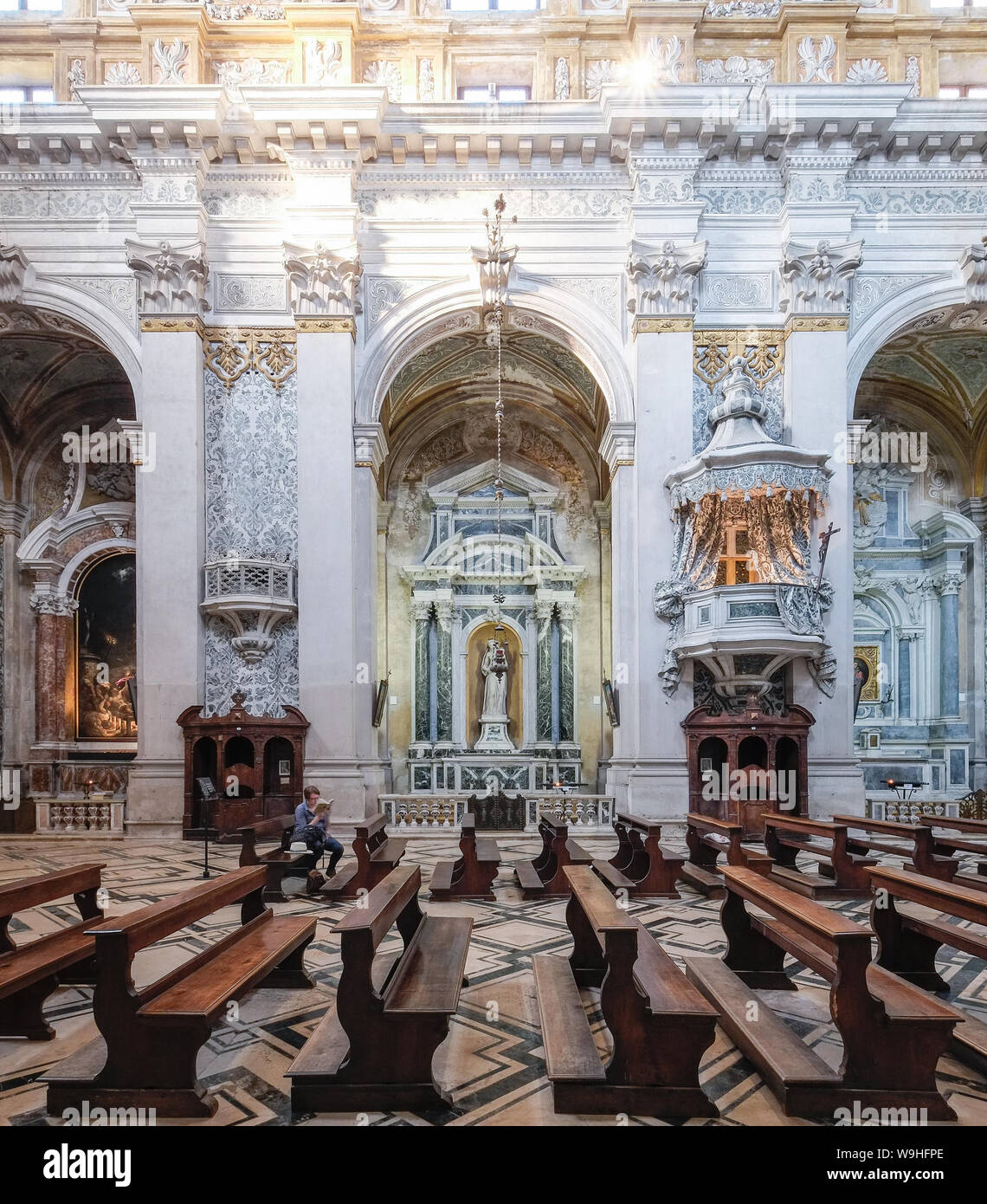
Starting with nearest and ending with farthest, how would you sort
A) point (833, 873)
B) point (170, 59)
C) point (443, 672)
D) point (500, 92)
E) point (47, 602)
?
point (833, 873), point (170, 59), point (500, 92), point (47, 602), point (443, 672)

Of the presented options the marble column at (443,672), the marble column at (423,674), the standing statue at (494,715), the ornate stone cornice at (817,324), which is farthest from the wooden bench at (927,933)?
the marble column at (423,674)

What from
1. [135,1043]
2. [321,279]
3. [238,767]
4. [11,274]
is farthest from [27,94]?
[135,1043]

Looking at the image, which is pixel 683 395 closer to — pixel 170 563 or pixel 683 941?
pixel 170 563

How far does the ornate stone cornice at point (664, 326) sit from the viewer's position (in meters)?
11.6

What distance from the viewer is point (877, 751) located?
49.7ft

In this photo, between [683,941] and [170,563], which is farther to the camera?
[170,563]

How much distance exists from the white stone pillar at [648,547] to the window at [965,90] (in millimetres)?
5280

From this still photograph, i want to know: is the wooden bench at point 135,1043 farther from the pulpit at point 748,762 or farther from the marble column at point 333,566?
the pulpit at point 748,762

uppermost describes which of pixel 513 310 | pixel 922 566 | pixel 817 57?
pixel 817 57

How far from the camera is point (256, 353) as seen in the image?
464 inches

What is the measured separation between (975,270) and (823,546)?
4377 millimetres

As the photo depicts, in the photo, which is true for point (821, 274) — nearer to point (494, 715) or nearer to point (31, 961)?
point (494, 715)
